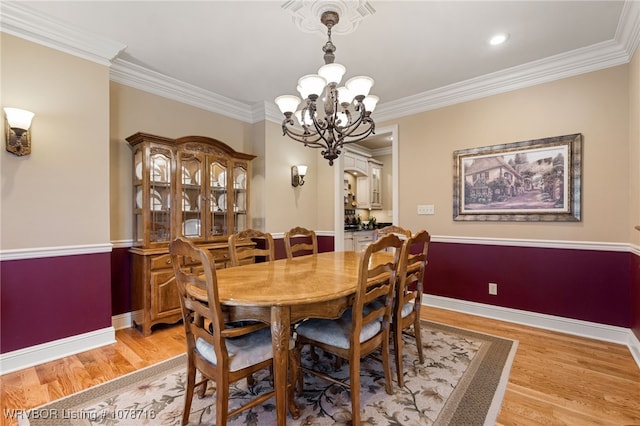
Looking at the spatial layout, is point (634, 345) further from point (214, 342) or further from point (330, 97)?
point (214, 342)

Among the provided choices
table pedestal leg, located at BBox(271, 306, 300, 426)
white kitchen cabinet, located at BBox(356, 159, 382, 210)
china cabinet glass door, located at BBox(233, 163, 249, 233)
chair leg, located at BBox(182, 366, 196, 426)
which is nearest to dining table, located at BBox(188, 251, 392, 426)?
table pedestal leg, located at BBox(271, 306, 300, 426)

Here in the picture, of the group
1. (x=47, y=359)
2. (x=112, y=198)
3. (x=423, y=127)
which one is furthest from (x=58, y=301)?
(x=423, y=127)

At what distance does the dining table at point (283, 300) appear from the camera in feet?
4.59

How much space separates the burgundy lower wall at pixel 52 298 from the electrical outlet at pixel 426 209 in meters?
3.43

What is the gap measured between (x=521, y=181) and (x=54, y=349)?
4.54 meters

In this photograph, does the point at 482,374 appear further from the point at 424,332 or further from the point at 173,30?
the point at 173,30

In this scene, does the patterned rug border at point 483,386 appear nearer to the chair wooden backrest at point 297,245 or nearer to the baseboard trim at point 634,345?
the baseboard trim at point 634,345

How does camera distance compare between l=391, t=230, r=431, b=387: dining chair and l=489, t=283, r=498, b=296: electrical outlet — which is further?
l=489, t=283, r=498, b=296: electrical outlet

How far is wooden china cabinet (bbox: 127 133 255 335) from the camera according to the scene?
9.51 ft

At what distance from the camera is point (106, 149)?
2.68 meters

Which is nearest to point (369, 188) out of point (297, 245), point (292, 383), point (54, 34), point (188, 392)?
point (297, 245)

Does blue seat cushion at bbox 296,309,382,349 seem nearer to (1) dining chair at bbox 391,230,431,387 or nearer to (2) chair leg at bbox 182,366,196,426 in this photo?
(1) dining chair at bbox 391,230,431,387

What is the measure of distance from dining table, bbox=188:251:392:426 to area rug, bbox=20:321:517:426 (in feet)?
0.88

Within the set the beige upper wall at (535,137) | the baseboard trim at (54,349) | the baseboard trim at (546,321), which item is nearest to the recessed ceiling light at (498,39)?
the beige upper wall at (535,137)
